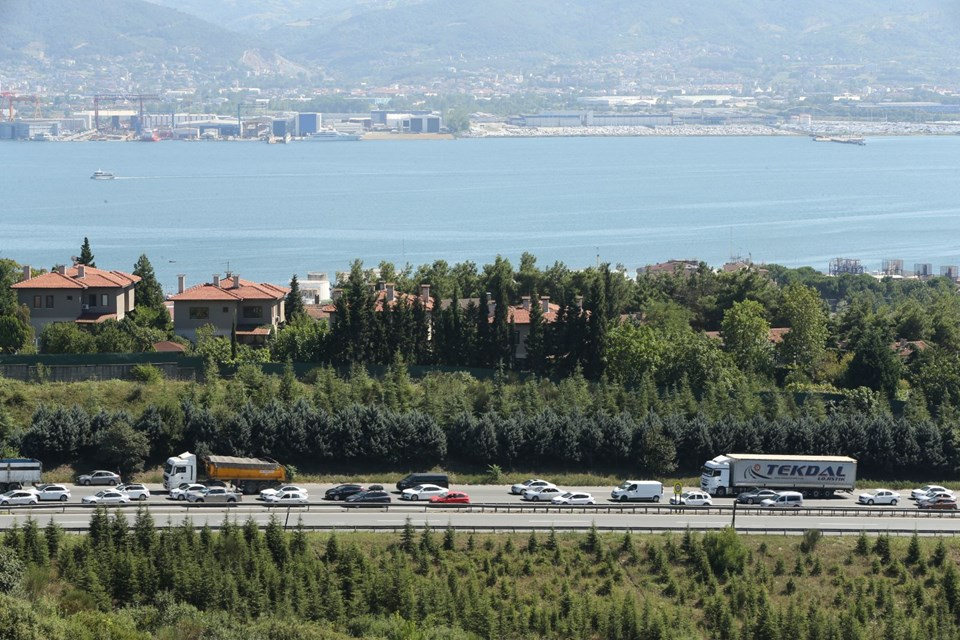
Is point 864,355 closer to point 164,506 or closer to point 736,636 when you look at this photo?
point 736,636

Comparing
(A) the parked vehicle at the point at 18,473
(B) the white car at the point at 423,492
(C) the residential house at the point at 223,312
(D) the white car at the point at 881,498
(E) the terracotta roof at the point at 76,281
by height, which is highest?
(E) the terracotta roof at the point at 76,281

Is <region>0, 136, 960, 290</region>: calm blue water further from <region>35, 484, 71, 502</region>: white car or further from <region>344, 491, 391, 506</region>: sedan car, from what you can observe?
<region>344, 491, 391, 506</region>: sedan car

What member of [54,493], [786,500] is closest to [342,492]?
[54,493]

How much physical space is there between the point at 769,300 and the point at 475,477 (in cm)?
1718

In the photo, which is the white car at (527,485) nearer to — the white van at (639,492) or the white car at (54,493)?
the white van at (639,492)

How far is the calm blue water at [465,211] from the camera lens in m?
89.6

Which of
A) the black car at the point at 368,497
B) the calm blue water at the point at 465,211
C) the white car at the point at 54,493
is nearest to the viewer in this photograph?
the white car at the point at 54,493

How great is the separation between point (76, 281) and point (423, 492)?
16.0 metres


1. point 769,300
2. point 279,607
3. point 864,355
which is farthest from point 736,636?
point 769,300

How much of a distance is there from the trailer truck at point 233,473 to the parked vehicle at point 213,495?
109cm

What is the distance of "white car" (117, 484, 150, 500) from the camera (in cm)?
2578

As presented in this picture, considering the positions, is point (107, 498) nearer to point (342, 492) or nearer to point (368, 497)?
point (342, 492)

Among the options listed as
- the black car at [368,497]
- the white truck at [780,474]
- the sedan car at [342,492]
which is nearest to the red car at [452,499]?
the black car at [368,497]

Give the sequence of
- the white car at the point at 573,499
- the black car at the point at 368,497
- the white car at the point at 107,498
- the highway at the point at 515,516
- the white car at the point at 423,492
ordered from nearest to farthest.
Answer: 1. the highway at the point at 515,516
2. the white car at the point at 107,498
3. the black car at the point at 368,497
4. the white car at the point at 423,492
5. the white car at the point at 573,499
